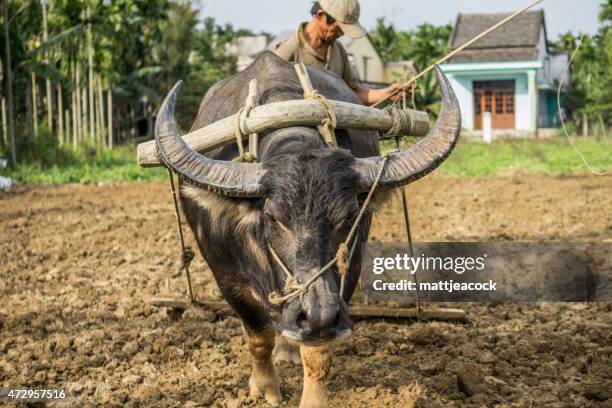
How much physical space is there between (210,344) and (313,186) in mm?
2127

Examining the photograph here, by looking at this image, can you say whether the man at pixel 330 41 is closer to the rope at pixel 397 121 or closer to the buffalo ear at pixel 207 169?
the rope at pixel 397 121

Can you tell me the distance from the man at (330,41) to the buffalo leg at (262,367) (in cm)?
176

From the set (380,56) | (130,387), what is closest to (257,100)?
(130,387)

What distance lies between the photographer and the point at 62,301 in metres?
5.84

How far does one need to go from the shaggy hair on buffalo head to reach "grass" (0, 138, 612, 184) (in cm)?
1235

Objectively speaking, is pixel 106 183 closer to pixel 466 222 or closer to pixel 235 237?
pixel 466 222

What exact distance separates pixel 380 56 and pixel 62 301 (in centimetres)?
4059

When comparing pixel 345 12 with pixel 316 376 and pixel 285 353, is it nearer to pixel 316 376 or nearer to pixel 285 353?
pixel 285 353

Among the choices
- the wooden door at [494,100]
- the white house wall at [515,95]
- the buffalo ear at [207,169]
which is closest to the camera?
the buffalo ear at [207,169]

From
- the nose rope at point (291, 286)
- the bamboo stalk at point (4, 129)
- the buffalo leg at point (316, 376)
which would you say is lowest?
the buffalo leg at point (316, 376)

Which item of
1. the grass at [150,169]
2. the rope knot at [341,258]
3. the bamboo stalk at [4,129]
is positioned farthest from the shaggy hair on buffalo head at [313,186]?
the bamboo stalk at [4,129]

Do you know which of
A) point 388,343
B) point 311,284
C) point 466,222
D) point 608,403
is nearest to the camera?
point 311,284

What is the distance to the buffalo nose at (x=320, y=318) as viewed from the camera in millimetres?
2752

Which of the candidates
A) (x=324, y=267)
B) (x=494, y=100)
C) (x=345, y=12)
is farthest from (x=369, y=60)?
(x=324, y=267)
